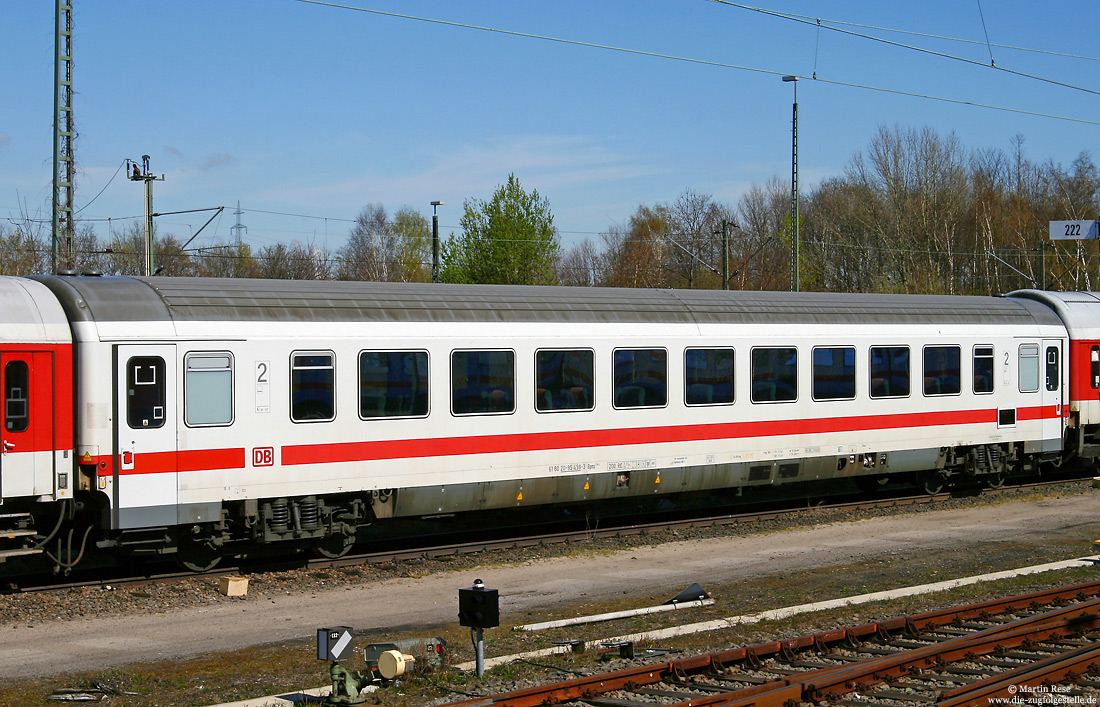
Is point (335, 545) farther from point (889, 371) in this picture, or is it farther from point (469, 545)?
point (889, 371)

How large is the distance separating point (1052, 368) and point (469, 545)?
43.6 feet

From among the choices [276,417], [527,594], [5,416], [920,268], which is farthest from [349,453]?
[920,268]

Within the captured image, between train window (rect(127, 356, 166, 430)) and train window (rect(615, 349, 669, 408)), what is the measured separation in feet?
21.6

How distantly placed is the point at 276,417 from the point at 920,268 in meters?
56.0

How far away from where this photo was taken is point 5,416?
39.3 feet

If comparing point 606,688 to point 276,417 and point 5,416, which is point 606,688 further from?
point 5,416

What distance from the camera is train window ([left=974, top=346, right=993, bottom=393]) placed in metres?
20.8

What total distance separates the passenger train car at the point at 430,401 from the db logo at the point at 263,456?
0.06ft

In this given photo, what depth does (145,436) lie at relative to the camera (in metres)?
12.5

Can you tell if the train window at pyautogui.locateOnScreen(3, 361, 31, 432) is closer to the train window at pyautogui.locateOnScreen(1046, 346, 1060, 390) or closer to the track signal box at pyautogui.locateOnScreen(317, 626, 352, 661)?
the track signal box at pyautogui.locateOnScreen(317, 626, 352, 661)

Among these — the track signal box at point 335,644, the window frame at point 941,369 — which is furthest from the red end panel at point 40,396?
the window frame at point 941,369

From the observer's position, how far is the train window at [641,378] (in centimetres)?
1636

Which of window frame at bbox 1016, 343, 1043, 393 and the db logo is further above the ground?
window frame at bbox 1016, 343, 1043, 393

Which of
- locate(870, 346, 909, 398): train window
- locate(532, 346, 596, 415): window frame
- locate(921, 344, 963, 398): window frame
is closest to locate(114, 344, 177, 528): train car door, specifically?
locate(532, 346, 596, 415): window frame
